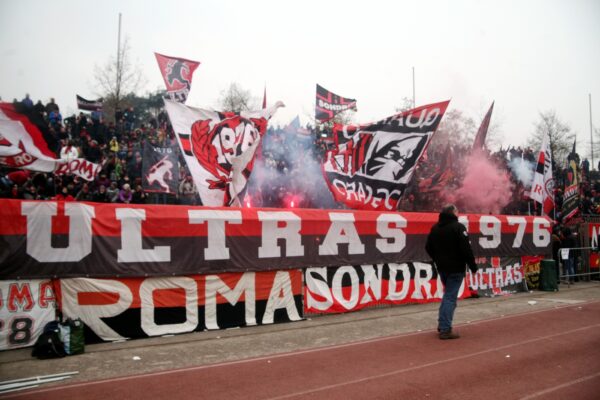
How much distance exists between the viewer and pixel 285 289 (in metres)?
10.4

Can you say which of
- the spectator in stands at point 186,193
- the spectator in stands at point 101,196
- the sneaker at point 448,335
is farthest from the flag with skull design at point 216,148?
the spectator in stands at point 186,193

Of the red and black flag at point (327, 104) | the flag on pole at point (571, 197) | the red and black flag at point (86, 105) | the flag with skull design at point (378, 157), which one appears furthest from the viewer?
the red and black flag at point (327, 104)

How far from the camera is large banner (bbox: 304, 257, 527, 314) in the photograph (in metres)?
10.9

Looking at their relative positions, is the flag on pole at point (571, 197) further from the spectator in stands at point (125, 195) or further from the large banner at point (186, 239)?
the spectator in stands at point (125, 195)

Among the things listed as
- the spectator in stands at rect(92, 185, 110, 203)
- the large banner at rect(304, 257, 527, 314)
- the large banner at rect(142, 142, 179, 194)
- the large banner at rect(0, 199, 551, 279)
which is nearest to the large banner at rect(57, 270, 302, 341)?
the large banner at rect(0, 199, 551, 279)

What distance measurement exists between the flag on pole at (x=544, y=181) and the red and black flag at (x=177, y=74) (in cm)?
1219

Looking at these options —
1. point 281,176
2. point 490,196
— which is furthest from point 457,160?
point 281,176

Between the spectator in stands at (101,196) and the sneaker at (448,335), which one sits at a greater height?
the spectator in stands at (101,196)

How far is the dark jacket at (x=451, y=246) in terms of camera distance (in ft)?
27.8

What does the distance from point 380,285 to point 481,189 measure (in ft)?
35.6

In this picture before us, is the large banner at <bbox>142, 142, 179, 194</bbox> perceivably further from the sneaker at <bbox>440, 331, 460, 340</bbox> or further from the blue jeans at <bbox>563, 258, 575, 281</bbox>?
the blue jeans at <bbox>563, 258, 575, 281</bbox>

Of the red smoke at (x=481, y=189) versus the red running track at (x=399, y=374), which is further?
the red smoke at (x=481, y=189)

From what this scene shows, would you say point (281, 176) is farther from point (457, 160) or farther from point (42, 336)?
point (42, 336)

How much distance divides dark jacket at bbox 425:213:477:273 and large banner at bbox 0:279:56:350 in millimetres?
6601
